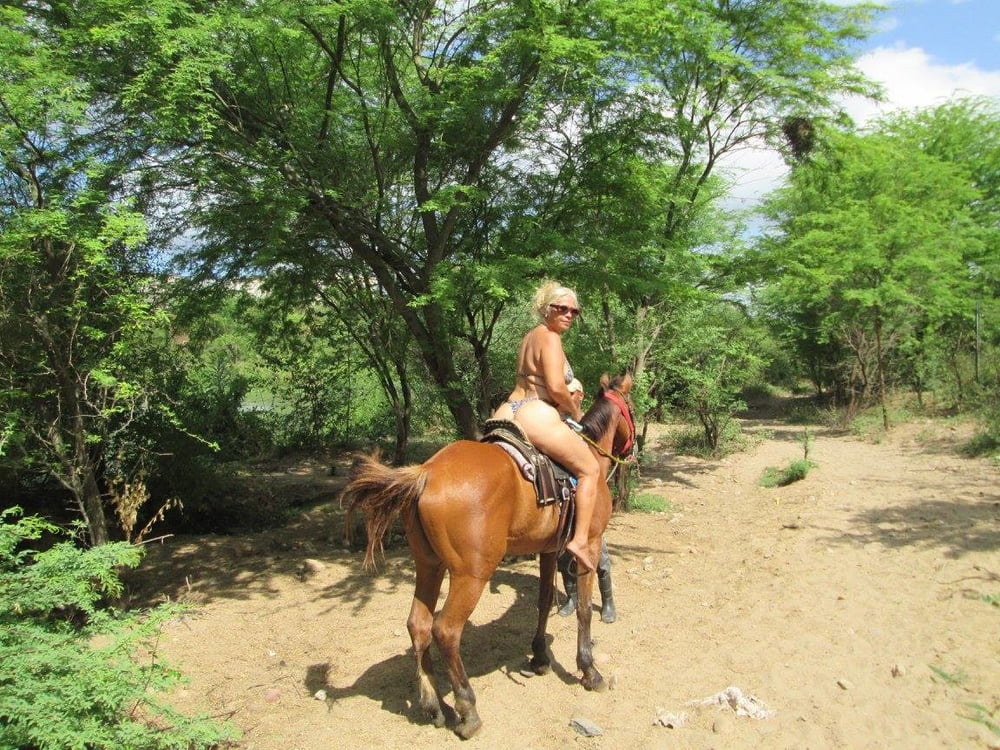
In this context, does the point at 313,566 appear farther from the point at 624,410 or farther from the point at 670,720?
the point at 670,720

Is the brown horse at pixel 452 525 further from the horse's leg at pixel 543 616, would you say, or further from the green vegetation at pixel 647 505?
the green vegetation at pixel 647 505

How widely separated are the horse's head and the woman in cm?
42

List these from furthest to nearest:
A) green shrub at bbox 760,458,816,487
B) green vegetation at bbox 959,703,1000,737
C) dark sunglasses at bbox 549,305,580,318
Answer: green shrub at bbox 760,458,816,487 < dark sunglasses at bbox 549,305,580,318 < green vegetation at bbox 959,703,1000,737

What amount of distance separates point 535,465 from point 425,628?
1211 millimetres

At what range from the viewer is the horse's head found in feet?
15.5

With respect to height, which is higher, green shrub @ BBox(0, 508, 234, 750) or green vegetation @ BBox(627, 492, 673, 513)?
green shrub @ BBox(0, 508, 234, 750)

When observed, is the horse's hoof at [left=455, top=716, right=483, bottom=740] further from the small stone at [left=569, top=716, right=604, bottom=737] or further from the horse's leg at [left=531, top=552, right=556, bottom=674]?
the horse's leg at [left=531, top=552, right=556, bottom=674]

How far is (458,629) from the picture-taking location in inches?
147

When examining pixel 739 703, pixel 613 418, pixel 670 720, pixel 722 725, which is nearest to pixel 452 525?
pixel 613 418

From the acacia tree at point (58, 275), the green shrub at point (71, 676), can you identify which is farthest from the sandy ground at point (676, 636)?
the acacia tree at point (58, 275)

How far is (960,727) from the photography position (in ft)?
11.4

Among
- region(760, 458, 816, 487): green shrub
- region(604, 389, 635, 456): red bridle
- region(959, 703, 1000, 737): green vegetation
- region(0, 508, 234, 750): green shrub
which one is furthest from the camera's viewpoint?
region(760, 458, 816, 487): green shrub

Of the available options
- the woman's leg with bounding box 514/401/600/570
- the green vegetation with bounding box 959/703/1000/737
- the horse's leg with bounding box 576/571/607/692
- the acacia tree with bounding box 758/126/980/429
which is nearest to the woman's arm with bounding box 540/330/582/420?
the woman's leg with bounding box 514/401/600/570

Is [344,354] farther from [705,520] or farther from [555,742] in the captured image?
[555,742]
